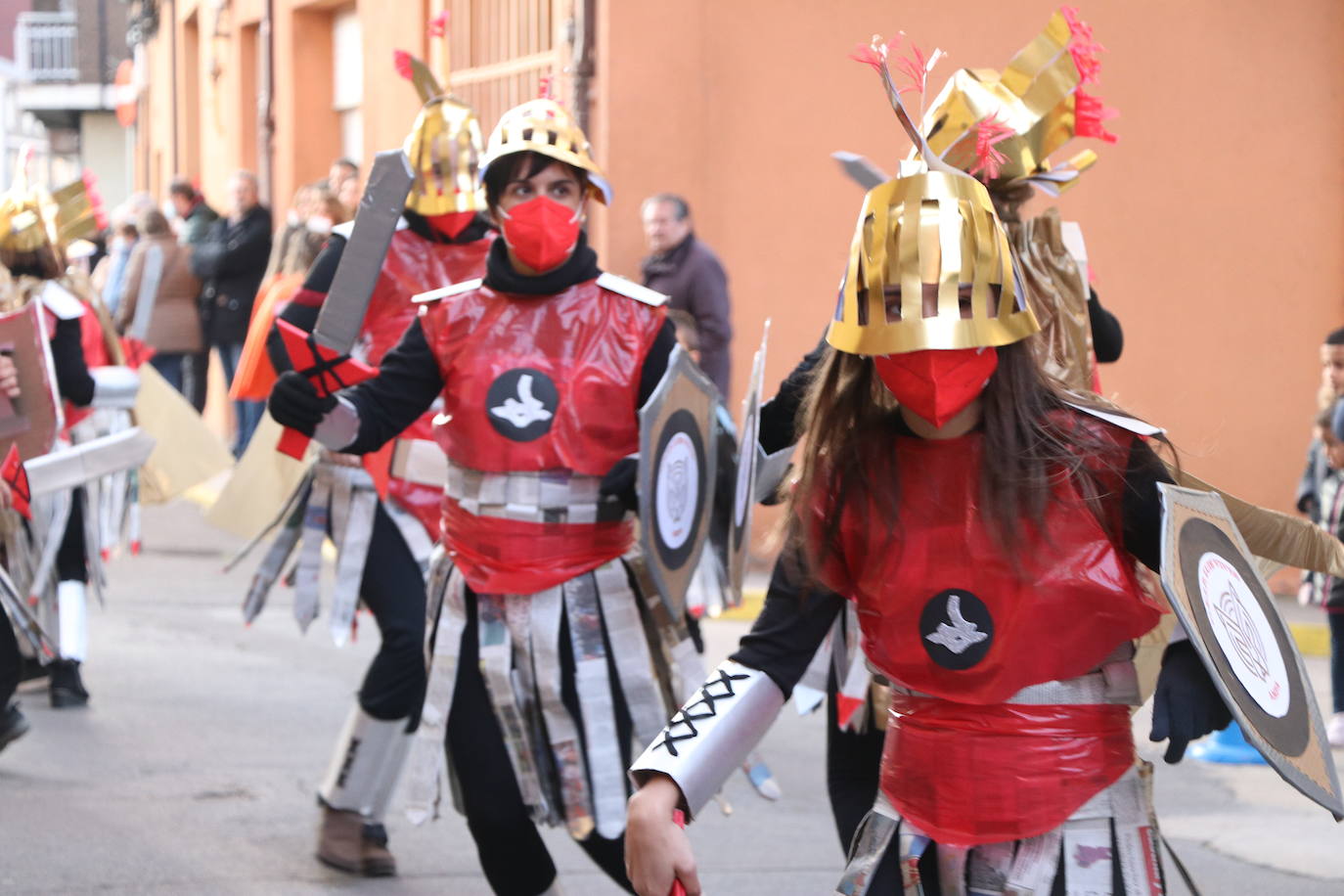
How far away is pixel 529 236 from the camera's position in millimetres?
3863

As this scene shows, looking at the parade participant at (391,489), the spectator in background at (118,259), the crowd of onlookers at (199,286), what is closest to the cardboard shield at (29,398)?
the parade participant at (391,489)

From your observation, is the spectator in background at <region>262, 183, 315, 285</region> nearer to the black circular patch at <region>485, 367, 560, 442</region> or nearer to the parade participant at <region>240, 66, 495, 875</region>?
the parade participant at <region>240, 66, 495, 875</region>

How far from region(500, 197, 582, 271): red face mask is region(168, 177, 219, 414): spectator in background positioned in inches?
418

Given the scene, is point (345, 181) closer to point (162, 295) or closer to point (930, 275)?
point (162, 295)

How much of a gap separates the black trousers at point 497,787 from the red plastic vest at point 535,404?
0.14 m

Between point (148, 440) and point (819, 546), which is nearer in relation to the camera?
point (819, 546)

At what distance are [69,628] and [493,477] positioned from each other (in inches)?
126

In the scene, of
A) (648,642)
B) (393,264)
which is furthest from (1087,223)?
(648,642)

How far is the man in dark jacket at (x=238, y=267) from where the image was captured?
44.3ft

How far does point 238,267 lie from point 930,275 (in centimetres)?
1177

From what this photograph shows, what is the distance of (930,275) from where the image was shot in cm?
237

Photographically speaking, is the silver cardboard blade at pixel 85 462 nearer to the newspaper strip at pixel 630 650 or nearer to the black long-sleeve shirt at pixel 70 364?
the black long-sleeve shirt at pixel 70 364

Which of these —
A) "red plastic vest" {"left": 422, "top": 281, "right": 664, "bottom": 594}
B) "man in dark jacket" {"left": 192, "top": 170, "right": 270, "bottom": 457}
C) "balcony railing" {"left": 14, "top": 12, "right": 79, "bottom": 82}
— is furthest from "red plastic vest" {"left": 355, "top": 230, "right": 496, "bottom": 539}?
"balcony railing" {"left": 14, "top": 12, "right": 79, "bottom": 82}

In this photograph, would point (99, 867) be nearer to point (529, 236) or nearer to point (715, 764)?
point (529, 236)
